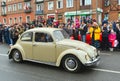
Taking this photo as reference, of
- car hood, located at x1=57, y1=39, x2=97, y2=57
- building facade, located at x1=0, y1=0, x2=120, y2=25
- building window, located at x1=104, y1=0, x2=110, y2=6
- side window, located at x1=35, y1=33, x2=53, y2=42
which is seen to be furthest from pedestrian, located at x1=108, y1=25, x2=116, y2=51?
building window, located at x1=104, y1=0, x2=110, y2=6

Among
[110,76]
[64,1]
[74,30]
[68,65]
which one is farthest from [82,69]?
[64,1]

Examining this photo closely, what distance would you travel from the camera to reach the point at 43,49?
9586 millimetres

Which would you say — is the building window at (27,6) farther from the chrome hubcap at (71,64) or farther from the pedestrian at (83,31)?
the chrome hubcap at (71,64)

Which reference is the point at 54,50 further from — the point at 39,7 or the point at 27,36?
the point at 39,7

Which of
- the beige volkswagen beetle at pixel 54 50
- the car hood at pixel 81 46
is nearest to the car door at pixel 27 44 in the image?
the beige volkswagen beetle at pixel 54 50

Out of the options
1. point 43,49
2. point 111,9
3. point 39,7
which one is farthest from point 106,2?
point 43,49

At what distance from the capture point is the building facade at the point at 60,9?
4125cm

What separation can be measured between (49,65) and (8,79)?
7.71ft

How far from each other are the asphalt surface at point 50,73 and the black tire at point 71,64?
8.0 inches

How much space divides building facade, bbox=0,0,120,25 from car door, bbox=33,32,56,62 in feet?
72.6

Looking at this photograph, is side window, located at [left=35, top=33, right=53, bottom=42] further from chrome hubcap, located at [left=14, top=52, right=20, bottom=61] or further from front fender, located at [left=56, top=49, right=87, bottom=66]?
chrome hubcap, located at [left=14, top=52, right=20, bottom=61]

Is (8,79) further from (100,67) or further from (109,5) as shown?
(109,5)

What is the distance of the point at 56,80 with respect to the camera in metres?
7.77

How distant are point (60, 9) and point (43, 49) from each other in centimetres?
3825
